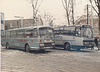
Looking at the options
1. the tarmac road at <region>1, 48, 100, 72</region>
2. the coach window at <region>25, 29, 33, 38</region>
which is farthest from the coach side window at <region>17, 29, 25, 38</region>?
the tarmac road at <region>1, 48, 100, 72</region>

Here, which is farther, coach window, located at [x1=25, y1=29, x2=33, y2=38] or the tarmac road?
coach window, located at [x1=25, y1=29, x2=33, y2=38]

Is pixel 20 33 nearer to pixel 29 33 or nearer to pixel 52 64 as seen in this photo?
pixel 29 33

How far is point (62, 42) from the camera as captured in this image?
2017cm

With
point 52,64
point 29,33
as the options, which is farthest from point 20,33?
point 52,64

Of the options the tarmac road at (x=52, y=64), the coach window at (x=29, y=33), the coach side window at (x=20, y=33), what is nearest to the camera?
the tarmac road at (x=52, y=64)

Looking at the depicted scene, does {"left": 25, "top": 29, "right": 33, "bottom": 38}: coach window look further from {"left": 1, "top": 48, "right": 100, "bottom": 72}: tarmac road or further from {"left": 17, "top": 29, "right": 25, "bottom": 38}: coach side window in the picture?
{"left": 1, "top": 48, "right": 100, "bottom": 72}: tarmac road

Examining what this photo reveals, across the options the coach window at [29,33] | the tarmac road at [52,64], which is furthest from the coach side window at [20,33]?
Result: the tarmac road at [52,64]

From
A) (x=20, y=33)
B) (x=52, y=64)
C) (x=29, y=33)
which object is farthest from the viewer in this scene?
(x=20, y=33)

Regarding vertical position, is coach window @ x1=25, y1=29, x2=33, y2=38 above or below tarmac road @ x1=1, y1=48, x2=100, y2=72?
above

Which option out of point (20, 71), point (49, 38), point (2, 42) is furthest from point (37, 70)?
point (2, 42)

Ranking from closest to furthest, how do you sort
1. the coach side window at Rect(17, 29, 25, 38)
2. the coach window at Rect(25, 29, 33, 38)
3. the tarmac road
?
the tarmac road < the coach window at Rect(25, 29, 33, 38) < the coach side window at Rect(17, 29, 25, 38)

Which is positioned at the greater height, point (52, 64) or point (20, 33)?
point (20, 33)

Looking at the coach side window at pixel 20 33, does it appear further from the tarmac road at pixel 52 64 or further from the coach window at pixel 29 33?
the tarmac road at pixel 52 64

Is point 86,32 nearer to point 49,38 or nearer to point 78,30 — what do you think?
point 78,30
